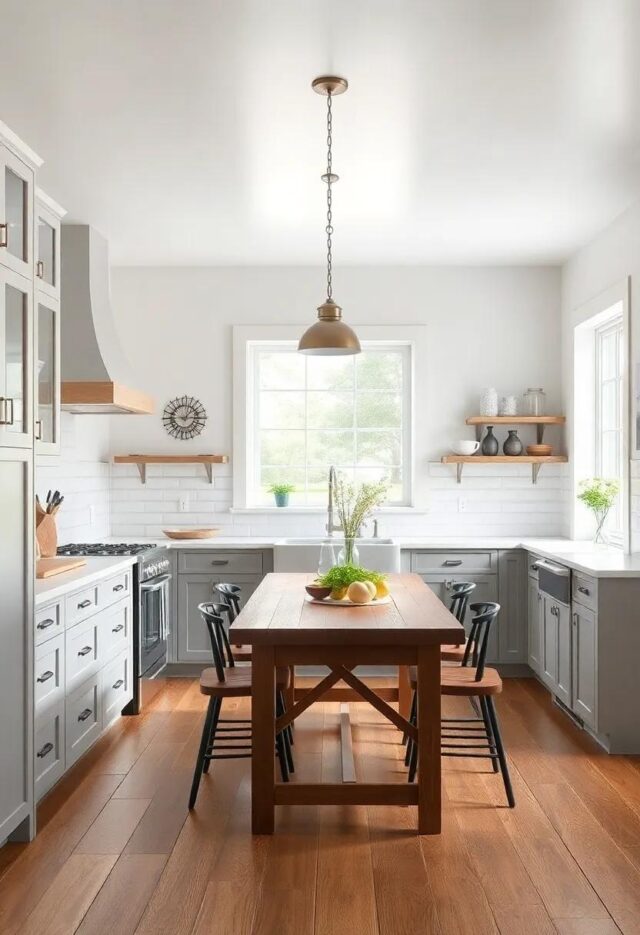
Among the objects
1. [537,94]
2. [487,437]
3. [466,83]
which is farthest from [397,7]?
[487,437]

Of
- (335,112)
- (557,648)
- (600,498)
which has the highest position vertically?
(335,112)

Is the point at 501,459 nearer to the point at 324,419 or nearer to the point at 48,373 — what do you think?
the point at 324,419

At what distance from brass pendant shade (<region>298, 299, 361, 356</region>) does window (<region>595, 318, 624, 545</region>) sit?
7.48ft

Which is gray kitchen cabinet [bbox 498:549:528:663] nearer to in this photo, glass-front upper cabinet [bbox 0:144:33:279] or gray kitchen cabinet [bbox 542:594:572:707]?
gray kitchen cabinet [bbox 542:594:572:707]

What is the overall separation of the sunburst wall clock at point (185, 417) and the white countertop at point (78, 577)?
1658 millimetres

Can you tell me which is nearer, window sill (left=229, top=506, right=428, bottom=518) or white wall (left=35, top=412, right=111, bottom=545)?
white wall (left=35, top=412, right=111, bottom=545)

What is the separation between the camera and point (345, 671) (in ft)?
11.6

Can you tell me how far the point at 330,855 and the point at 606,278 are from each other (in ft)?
12.6

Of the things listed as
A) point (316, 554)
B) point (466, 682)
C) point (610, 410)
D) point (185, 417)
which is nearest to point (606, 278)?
point (610, 410)

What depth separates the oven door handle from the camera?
5246 millimetres

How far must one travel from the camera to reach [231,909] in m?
2.78

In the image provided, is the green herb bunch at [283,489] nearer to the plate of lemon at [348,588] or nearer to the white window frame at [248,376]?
the white window frame at [248,376]

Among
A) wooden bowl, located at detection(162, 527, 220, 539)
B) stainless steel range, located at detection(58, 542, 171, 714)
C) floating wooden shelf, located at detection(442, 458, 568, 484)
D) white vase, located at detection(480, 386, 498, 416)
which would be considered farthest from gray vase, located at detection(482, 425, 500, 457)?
stainless steel range, located at detection(58, 542, 171, 714)

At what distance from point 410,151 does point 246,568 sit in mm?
2941
